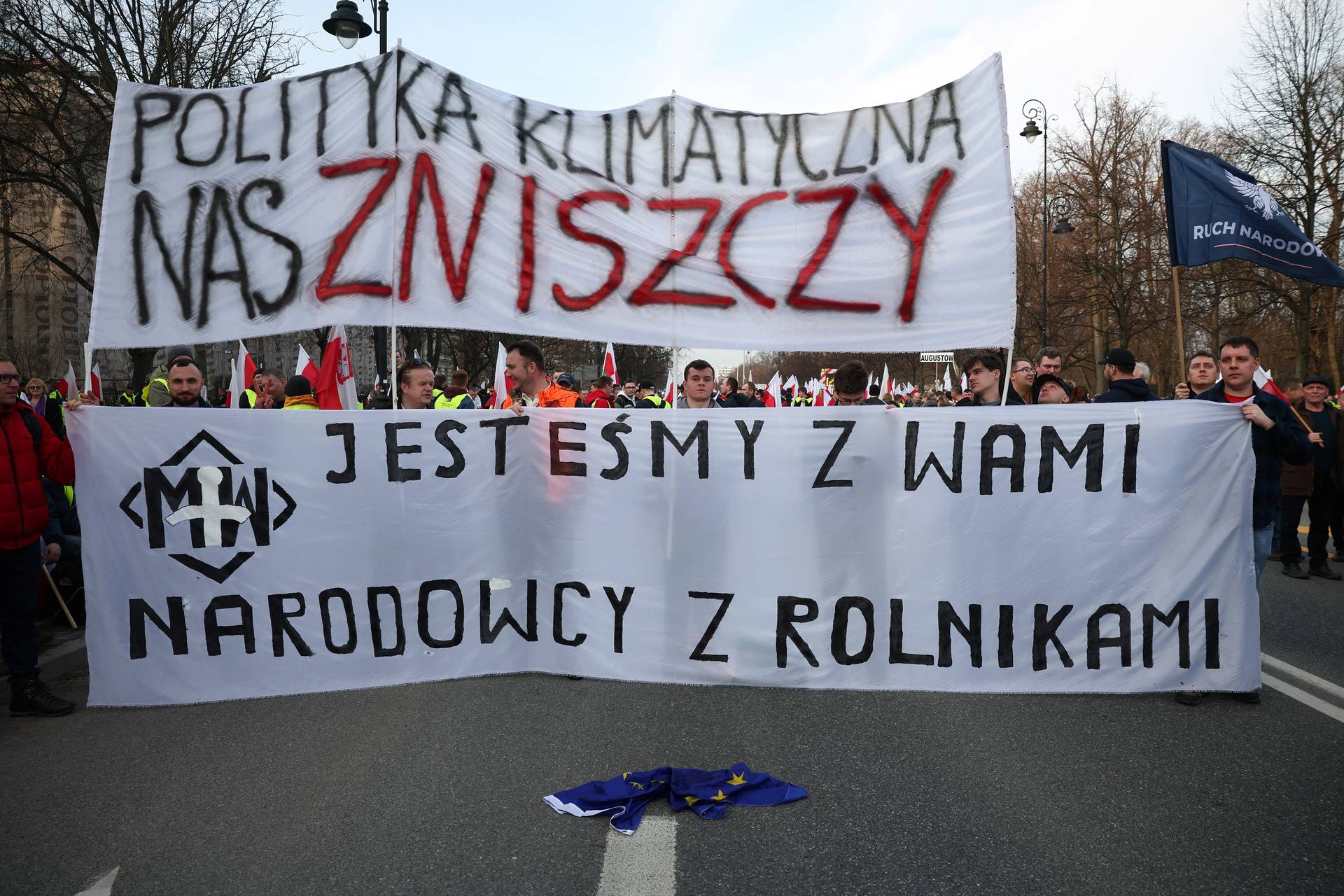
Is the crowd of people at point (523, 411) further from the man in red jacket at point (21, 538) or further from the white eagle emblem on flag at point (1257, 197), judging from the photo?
the white eagle emblem on flag at point (1257, 197)

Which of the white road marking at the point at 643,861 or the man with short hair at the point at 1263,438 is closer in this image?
the white road marking at the point at 643,861

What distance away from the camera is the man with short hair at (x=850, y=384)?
5719 millimetres

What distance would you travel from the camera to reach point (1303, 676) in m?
5.21

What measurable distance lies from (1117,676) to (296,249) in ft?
15.3

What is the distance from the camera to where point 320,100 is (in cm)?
482

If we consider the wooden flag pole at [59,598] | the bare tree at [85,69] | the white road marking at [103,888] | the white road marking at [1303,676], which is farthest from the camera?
the bare tree at [85,69]

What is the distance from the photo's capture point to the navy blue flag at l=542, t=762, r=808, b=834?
346cm

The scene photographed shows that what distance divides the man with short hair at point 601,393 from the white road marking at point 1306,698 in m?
6.81

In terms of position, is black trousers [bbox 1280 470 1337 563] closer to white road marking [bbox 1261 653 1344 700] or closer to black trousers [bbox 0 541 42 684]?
white road marking [bbox 1261 653 1344 700]

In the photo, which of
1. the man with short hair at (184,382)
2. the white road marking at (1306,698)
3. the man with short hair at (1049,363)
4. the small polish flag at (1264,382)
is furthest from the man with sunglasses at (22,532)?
the small polish flag at (1264,382)

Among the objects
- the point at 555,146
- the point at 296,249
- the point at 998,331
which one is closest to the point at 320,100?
the point at 296,249

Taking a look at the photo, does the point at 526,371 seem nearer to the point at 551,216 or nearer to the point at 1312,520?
the point at 551,216

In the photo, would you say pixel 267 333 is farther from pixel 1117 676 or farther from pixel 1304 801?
pixel 1304 801

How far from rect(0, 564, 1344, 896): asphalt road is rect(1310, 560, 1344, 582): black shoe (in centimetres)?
434
